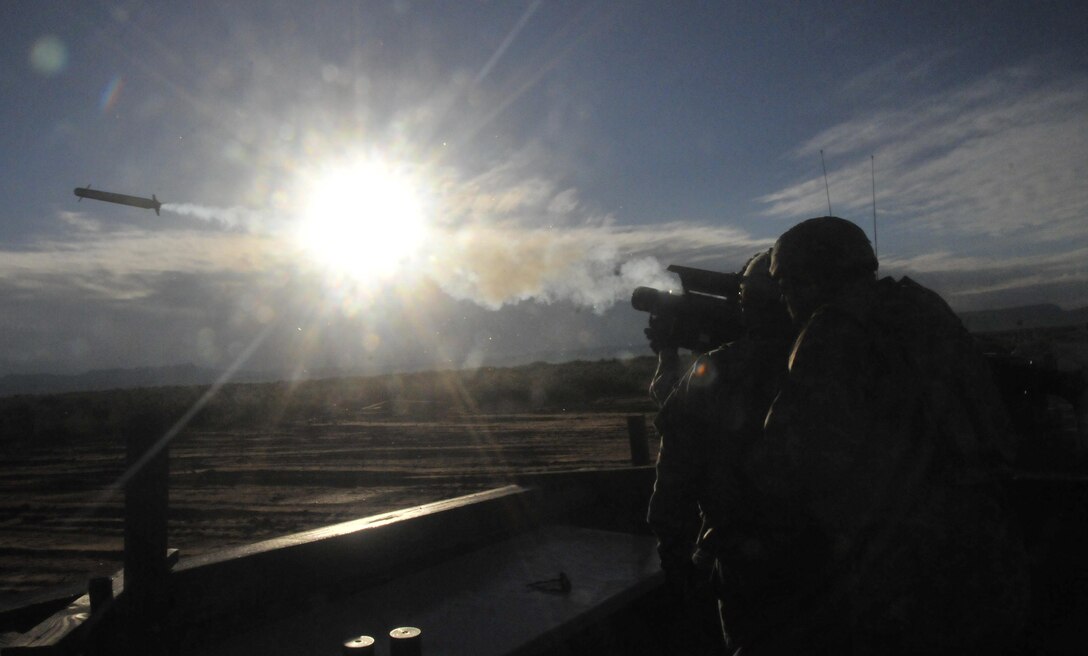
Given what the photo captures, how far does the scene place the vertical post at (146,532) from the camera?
9.15ft

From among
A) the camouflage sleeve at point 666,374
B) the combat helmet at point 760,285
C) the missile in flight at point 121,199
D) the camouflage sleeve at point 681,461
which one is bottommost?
the camouflage sleeve at point 681,461

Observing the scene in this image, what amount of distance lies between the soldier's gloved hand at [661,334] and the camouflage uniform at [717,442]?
2.11 ft

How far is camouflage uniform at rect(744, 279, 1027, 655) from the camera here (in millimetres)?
1767

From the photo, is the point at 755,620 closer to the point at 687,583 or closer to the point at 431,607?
the point at 687,583

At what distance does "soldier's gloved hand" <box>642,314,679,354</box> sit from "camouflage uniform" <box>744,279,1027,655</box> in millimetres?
1311

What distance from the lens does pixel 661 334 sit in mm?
3201

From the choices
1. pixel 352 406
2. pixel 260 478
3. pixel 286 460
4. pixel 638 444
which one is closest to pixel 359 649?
pixel 638 444

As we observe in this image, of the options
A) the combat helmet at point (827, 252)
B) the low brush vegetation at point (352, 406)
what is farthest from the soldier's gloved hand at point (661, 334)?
the low brush vegetation at point (352, 406)

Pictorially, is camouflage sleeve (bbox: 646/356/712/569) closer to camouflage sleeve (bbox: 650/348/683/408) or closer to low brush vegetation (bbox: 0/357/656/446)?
camouflage sleeve (bbox: 650/348/683/408)

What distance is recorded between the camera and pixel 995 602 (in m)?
1.78

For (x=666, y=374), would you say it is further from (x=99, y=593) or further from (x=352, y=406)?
(x=352, y=406)

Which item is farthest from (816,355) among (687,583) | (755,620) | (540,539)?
(540,539)

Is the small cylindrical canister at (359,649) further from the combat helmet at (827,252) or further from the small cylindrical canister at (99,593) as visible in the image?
the combat helmet at (827,252)

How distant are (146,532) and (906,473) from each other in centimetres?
283
